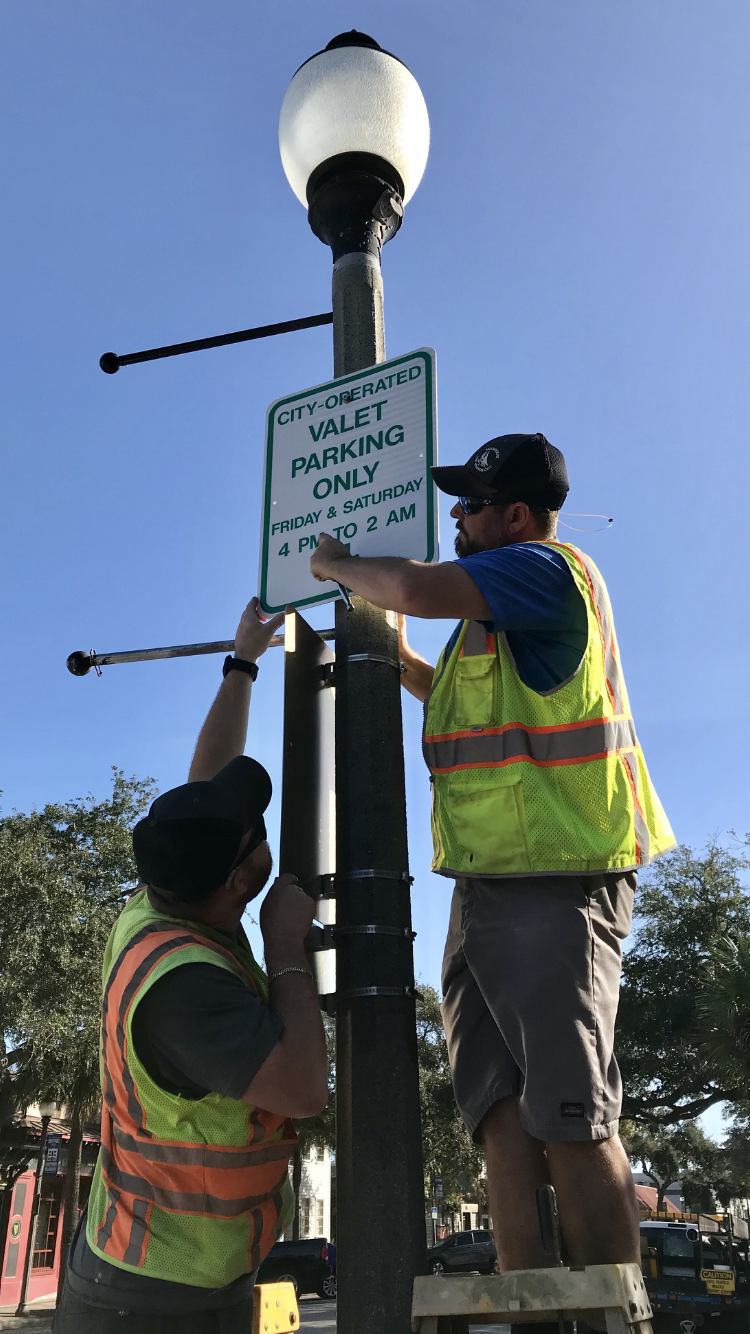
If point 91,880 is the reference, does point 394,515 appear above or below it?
below

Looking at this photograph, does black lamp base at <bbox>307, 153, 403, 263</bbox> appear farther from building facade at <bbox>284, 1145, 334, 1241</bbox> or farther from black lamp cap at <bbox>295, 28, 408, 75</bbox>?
building facade at <bbox>284, 1145, 334, 1241</bbox>

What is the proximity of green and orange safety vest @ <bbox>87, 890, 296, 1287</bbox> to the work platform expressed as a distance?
0.42 meters

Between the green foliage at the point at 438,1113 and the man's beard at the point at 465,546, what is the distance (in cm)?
2506

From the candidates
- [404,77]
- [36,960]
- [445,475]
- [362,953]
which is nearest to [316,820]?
[362,953]

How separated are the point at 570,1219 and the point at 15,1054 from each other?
19.7 m

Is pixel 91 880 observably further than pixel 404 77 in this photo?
Yes

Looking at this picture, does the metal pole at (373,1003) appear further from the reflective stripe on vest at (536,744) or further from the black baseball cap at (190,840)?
the black baseball cap at (190,840)

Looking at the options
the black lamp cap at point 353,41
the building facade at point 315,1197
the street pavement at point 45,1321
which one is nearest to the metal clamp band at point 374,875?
the black lamp cap at point 353,41

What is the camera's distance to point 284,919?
2.21m

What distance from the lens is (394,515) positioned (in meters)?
2.74

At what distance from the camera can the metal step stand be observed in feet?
5.02

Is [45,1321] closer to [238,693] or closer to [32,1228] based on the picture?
[32,1228]

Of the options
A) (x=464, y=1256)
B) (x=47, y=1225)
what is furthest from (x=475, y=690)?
(x=47, y=1225)

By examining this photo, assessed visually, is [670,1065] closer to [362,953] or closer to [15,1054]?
[15,1054]
